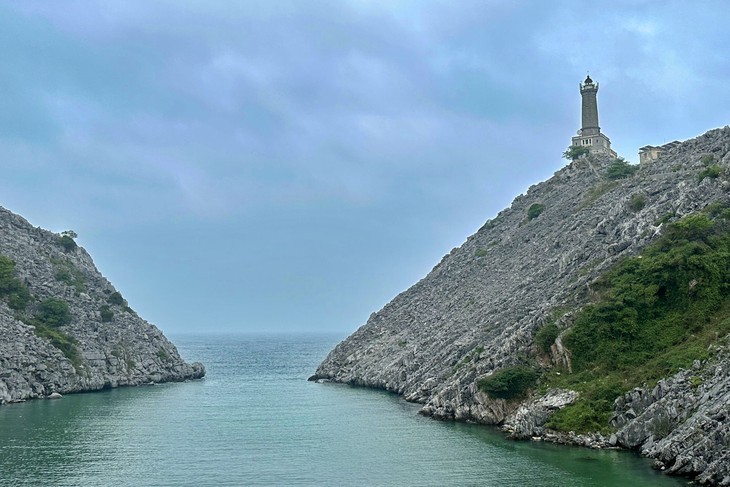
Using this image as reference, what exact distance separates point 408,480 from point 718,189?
196 feet

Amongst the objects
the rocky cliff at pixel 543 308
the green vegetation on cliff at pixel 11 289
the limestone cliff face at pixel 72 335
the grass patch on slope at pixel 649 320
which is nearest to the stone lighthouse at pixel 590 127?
the rocky cliff at pixel 543 308

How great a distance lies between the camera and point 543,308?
91062mm

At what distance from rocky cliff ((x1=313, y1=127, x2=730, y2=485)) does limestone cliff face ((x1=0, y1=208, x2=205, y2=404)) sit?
109ft

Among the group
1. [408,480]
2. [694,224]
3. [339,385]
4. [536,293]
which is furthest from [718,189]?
[339,385]

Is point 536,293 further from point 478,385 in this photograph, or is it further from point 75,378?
point 75,378

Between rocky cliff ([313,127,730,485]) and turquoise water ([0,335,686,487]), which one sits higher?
rocky cliff ([313,127,730,485])

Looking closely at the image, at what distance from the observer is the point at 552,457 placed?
67062 mm

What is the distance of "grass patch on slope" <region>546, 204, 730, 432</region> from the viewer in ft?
238

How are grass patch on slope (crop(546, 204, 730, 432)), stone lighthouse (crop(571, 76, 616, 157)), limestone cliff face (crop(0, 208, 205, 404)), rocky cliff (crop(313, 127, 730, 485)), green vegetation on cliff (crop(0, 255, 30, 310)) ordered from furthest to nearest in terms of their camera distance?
stone lighthouse (crop(571, 76, 616, 157)), green vegetation on cliff (crop(0, 255, 30, 310)), limestone cliff face (crop(0, 208, 205, 404)), grass patch on slope (crop(546, 204, 730, 432)), rocky cliff (crop(313, 127, 730, 485))

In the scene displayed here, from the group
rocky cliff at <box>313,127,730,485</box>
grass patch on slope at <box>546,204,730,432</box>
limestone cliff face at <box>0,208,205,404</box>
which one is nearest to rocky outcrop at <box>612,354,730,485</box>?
rocky cliff at <box>313,127,730,485</box>

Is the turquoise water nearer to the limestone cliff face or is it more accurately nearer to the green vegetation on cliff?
the limestone cliff face

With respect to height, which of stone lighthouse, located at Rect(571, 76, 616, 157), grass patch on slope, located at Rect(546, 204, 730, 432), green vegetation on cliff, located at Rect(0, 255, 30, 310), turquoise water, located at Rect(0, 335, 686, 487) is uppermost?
stone lighthouse, located at Rect(571, 76, 616, 157)

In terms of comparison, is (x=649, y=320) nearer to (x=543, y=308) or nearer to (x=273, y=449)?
(x=543, y=308)

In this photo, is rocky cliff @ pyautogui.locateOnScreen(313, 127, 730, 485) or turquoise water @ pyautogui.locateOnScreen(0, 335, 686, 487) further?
rocky cliff @ pyautogui.locateOnScreen(313, 127, 730, 485)
